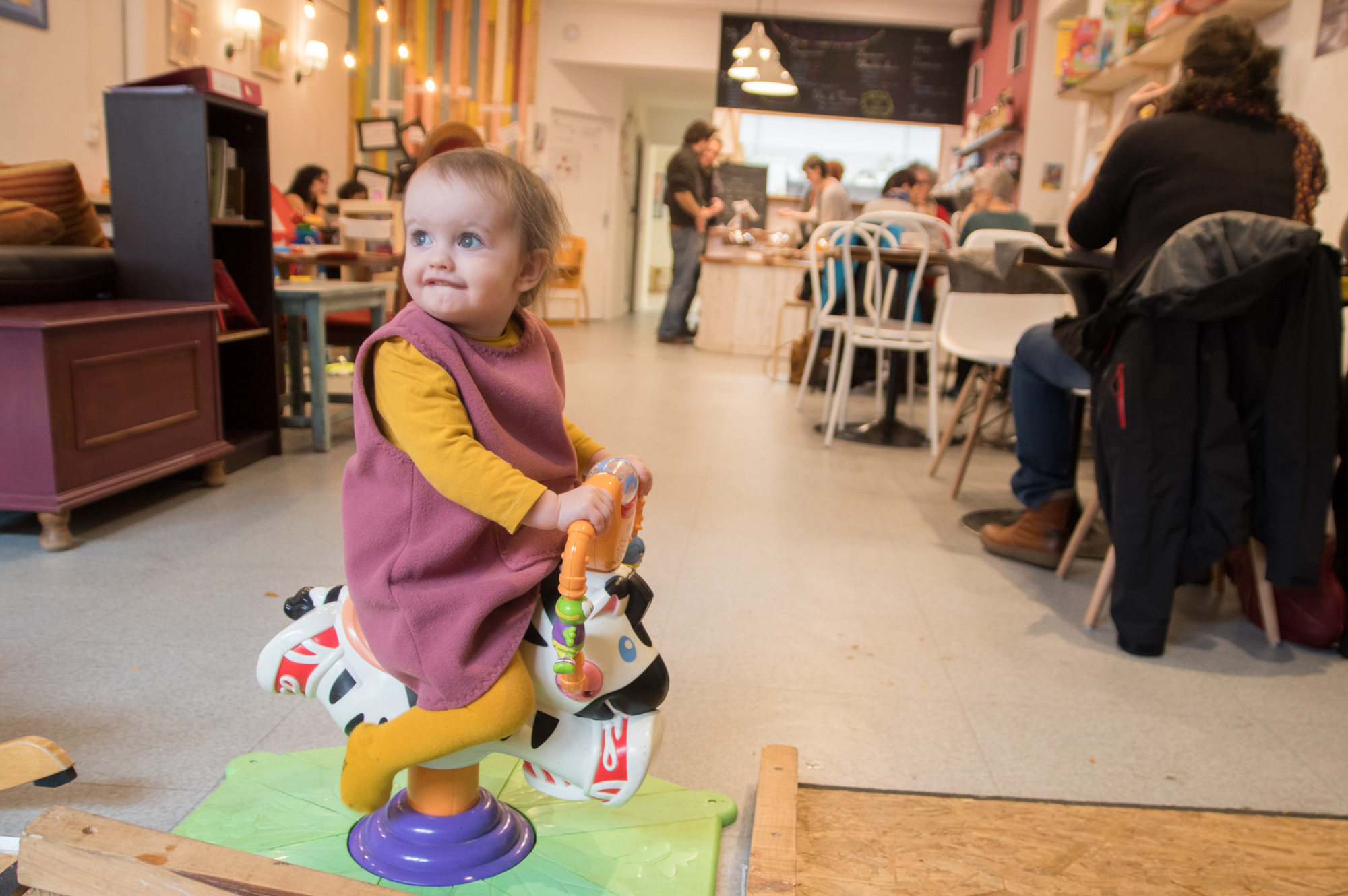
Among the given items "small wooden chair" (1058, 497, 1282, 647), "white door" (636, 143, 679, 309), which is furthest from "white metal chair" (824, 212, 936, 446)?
"white door" (636, 143, 679, 309)

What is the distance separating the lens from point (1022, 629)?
78.4 inches

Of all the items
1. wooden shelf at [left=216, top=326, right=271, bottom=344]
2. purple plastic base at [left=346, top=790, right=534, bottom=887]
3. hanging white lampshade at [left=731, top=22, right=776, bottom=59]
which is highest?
hanging white lampshade at [left=731, top=22, right=776, bottom=59]

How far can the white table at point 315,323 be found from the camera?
3.21m

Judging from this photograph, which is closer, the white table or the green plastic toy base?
the green plastic toy base

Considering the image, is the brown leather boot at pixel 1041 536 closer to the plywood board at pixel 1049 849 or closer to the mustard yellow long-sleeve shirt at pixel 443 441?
the plywood board at pixel 1049 849

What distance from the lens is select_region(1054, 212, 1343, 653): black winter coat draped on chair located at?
1.76m

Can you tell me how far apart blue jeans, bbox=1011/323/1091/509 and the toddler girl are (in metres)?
1.75

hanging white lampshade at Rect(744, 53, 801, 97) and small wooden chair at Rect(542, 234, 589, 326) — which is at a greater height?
hanging white lampshade at Rect(744, 53, 801, 97)

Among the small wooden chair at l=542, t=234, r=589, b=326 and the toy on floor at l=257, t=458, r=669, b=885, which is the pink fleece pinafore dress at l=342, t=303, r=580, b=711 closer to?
the toy on floor at l=257, t=458, r=669, b=885

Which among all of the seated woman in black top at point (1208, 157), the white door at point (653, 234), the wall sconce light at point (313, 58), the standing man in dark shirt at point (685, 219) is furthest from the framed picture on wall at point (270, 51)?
the seated woman in black top at point (1208, 157)

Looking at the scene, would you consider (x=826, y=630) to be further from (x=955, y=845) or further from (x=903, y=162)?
(x=903, y=162)

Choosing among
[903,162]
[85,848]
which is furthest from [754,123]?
[85,848]

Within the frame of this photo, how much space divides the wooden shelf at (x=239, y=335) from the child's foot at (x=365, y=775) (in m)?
2.12

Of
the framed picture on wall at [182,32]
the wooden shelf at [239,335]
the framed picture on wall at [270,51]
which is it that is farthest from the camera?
the framed picture on wall at [270,51]
